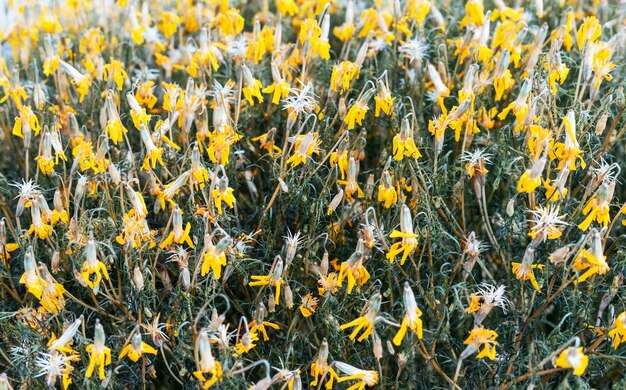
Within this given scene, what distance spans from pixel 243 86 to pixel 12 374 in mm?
1058

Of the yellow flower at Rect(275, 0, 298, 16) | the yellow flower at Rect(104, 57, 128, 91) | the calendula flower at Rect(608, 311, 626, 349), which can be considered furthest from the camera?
the yellow flower at Rect(275, 0, 298, 16)

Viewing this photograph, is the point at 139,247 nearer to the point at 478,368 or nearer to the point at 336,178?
the point at 336,178

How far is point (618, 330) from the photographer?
72.5 inches

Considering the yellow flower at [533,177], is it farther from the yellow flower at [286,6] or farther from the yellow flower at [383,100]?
the yellow flower at [286,6]

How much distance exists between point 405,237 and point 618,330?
0.53 metres

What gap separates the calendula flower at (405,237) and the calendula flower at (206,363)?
0.50 metres

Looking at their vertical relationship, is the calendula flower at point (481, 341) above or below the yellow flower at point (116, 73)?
below

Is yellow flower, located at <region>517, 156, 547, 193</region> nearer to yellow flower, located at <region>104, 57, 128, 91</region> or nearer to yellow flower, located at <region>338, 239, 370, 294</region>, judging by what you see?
yellow flower, located at <region>338, 239, 370, 294</region>

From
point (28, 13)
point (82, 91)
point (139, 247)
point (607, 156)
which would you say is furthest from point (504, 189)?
point (28, 13)

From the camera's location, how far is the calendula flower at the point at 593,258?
72.7 inches

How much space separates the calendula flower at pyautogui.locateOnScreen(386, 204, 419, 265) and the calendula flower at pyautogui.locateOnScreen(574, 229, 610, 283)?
388mm

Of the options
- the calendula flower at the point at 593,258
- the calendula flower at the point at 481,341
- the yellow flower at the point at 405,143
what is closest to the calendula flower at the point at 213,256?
the yellow flower at the point at 405,143

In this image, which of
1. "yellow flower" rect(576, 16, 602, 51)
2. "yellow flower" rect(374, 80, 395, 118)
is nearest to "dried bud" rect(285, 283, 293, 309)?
"yellow flower" rect(374, 80, 395, 118)

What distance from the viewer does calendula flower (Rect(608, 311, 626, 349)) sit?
183cm
